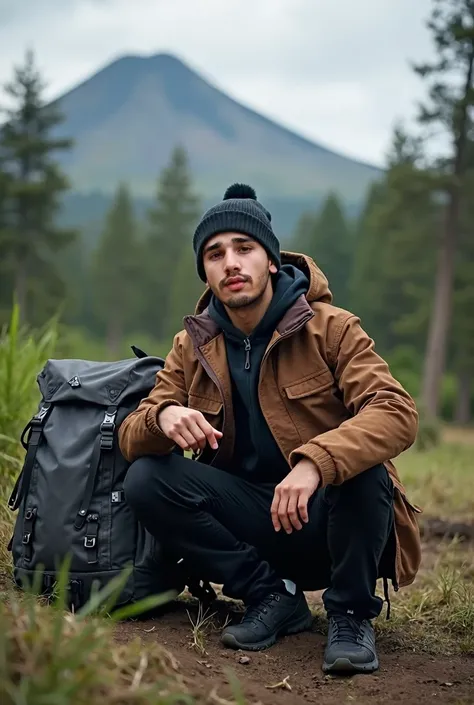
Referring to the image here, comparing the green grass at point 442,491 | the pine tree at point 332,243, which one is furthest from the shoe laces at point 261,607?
the pine tree at point 332,243

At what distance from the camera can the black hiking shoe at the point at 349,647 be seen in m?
2.65

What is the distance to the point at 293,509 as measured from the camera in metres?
2.58

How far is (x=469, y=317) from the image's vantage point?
26.0 m

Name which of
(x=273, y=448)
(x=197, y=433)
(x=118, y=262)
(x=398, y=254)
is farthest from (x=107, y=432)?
(x=118, y=262)

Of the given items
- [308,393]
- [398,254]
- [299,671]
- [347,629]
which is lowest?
[299,671]

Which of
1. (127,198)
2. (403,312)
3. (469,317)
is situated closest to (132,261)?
(127,198)

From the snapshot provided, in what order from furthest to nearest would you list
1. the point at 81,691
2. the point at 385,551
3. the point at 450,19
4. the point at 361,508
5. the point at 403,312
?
the point at 403,312
the point at 450,19
the point at 385,551
the point at 361,508
the point at 81,691

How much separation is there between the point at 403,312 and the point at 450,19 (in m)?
18.4

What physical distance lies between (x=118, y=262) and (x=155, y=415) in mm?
44793

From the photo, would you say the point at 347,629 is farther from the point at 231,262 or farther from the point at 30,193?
the point at 30,193

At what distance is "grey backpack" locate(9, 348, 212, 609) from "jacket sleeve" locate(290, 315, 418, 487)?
0.74m

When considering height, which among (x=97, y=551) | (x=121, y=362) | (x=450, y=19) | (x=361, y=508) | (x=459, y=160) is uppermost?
(x=450, y=19)

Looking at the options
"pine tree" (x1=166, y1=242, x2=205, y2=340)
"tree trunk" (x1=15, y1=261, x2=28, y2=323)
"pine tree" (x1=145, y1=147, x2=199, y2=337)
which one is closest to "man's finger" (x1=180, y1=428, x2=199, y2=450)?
"tree trunk" (x1=15, y1=261, x2=28, y2=323)

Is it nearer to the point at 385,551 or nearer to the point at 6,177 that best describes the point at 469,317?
the point at 6,177
